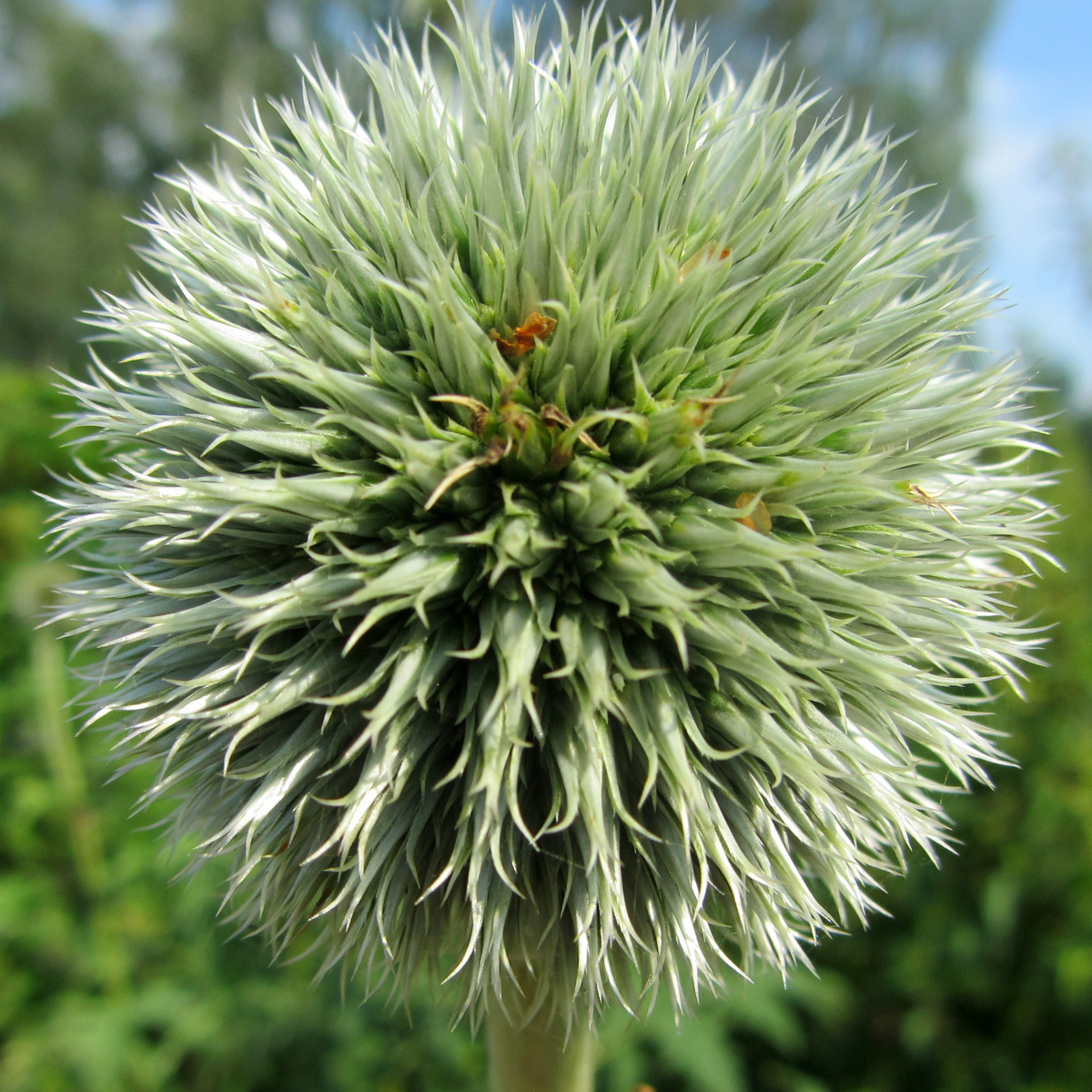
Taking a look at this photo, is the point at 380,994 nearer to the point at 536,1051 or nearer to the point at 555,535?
the point at 536,1051

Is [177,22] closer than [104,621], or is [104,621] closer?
[104,621]

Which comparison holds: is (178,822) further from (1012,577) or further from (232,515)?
(1012,577)

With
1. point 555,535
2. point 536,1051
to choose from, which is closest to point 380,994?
point 536,1051

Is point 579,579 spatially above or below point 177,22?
below

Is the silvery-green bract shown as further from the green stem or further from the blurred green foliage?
the blurred green foliage

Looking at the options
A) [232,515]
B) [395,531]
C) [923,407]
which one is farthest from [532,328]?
[923,407]

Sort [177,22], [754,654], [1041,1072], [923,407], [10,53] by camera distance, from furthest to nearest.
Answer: [10,53], [177,22], [1041,1072], [923,407], [754,654]

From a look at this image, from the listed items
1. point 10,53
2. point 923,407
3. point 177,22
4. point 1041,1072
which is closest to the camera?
point 923,407
